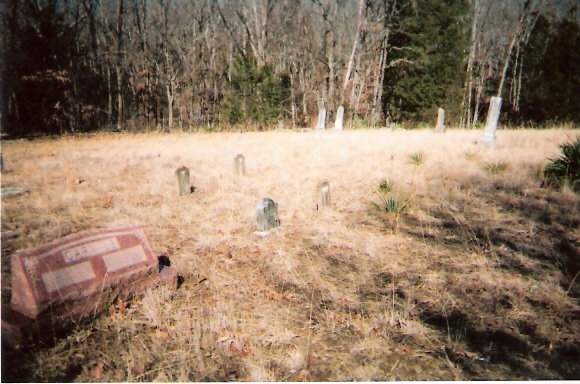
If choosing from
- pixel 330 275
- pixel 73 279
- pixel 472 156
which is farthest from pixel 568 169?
pixel 73 279

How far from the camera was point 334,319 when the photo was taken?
2.93 m

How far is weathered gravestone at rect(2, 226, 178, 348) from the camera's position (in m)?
2.54

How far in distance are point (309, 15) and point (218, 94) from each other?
952 centimetres

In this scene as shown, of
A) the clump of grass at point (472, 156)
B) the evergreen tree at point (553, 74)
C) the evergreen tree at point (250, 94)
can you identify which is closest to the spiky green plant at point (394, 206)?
the clump of grass at point (472, 156)

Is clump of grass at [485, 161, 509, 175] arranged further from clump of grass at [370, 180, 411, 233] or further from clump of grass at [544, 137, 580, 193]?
clump of grass at [370, 180, 411, 233]

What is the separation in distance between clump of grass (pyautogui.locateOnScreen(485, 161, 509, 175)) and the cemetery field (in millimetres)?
34

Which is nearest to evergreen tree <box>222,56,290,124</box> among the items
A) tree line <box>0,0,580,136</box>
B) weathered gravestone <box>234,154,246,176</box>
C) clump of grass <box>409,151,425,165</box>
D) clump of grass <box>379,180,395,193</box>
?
tree line <box>0,0,580,136</box>

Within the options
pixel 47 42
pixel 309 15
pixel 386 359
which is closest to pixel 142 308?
pixel 386 359

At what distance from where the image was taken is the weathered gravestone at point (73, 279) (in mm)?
2539

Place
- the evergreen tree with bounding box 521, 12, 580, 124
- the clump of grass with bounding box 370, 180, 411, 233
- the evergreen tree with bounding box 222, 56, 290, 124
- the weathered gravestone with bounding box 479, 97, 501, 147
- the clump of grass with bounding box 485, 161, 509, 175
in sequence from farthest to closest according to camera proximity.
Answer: the evergreen tree with bounding box 222, 56, 290, 124, the evergreen tree with bounding box 521, 12, 580, 124, the weathered gravestone with bounding box 479, 97, 501, 147, the clump of grass with bounding box 485, 161, 509, 175, the clump of grass with bounding box 370, 180, 411, 233

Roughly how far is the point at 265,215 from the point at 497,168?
599cm

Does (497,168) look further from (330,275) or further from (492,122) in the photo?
(330,275)

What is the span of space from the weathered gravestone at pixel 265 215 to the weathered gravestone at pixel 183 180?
2591 mm

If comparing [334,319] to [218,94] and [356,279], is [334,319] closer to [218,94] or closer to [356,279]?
[356,279]
